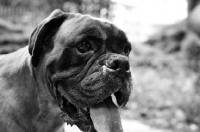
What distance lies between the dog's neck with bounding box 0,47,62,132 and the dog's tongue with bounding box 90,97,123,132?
0.50 meters

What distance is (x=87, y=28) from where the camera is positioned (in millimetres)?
2422

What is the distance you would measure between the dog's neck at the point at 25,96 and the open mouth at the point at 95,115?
20 centimetres

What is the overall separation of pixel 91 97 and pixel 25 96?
66cm

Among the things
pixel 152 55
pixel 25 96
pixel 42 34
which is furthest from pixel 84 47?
pixel 152 55

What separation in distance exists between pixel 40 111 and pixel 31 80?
0.97 ft

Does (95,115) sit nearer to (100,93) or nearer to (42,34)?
(100,93)

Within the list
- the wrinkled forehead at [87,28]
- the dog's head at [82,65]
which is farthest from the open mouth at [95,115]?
the wrinkled forehead at [87,28]

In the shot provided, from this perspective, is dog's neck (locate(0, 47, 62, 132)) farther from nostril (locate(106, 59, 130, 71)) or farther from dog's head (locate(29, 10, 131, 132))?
nostril (locate(106, 59, 130, 71))

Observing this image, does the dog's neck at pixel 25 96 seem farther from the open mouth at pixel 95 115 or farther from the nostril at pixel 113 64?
the nostril at pixel 113 64

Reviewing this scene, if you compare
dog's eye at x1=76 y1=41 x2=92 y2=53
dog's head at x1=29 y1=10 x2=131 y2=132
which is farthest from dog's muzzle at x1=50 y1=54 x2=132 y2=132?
dog's eye at x1=76 y1=41 x2=92 y2=53

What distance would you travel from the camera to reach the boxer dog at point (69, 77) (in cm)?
234

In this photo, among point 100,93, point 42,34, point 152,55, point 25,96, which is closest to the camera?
point 100,93

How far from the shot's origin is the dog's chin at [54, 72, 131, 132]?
7.47ft

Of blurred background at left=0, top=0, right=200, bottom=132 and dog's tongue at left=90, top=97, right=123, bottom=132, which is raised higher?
dog's tongue at left=90, top=97, right=123, bottom=132
